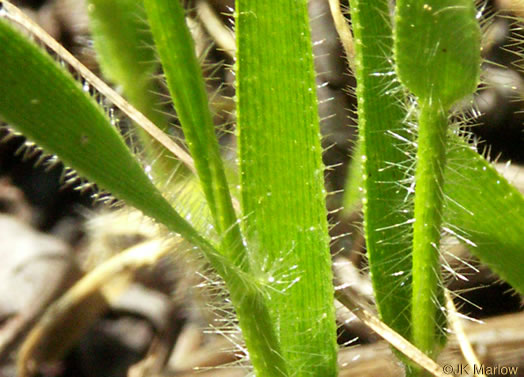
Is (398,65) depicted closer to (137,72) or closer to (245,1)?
(245,1)

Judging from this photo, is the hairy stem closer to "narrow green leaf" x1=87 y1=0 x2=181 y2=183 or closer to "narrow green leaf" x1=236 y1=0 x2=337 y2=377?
"narrow green leaf" x1=236 y1=0 x2=337 y2=377

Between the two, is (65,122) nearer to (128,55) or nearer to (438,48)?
(438,48)

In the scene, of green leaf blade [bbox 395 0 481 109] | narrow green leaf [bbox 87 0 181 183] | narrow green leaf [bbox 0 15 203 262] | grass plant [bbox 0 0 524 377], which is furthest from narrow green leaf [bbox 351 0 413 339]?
narrow green leaf [bbox 87 0 181 183]

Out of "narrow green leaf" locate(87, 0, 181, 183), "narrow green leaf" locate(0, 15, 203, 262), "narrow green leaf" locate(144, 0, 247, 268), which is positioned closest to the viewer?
"narrow green leaf" locate(0, 15, 203, 262)

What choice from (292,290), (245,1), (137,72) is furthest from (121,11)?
(292,290)

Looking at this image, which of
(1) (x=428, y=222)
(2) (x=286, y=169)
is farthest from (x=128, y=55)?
(1) (x=428, y=222)

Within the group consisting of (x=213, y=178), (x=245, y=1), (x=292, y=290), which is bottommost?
(x=292, y=290)
